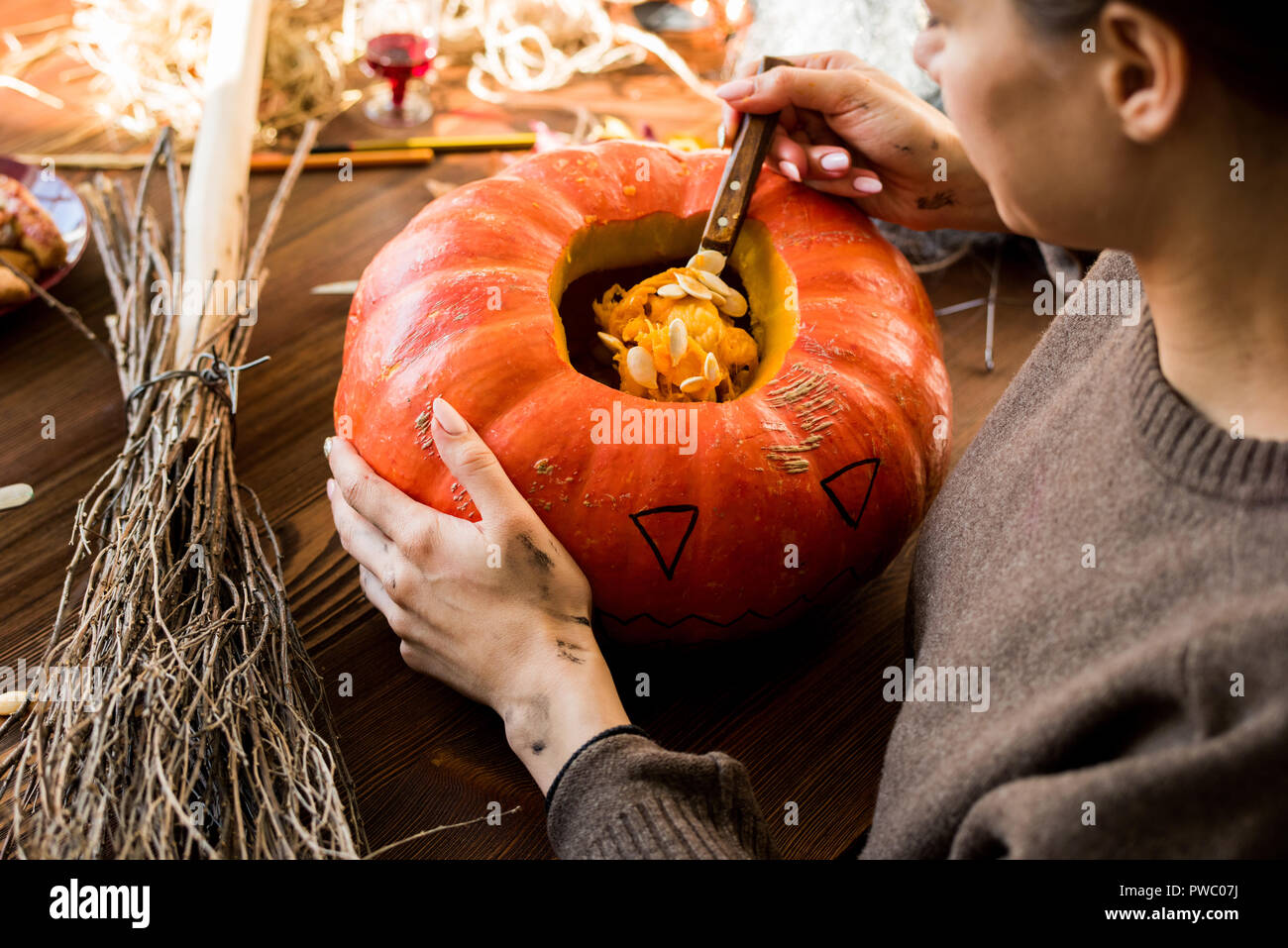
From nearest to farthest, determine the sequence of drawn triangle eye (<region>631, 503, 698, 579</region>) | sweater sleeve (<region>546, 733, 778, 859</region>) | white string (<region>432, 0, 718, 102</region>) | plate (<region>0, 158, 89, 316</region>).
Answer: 1. sweater sleeve (<region>546, 733, 778, 859</region>)
2. drawn triangle eye (<region>631, 503, 698, 579</region>)
3. plate (<region>0, 158, 89, 316</region>)
4. white string (<region>432, 0, 718, 102</region>)

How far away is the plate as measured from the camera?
1.33 meters

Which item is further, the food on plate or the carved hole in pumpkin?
the food on plate

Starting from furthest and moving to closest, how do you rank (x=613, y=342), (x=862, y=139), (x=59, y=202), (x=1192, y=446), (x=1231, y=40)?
1. (x=59, y=202)
2. (x=862, y=139)
3. (x=613, y=342)
4. (x=1192, y=446)
5. (x=1231, y=40)

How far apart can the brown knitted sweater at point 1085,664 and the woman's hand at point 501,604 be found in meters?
0.05

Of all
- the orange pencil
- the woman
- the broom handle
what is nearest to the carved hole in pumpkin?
the woman

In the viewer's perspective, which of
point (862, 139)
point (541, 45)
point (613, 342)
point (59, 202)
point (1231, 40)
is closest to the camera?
point (1231, 40)

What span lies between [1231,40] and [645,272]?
24.9 inches

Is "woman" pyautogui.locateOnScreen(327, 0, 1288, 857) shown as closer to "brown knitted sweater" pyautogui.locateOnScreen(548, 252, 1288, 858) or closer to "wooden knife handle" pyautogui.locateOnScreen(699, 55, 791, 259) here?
"brown knitted sweater" pyautogui.locateOnScreen(548, 252, 1288, 858)

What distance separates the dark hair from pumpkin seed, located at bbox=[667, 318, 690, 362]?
0.43 meters

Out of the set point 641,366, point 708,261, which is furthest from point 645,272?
point 641,366

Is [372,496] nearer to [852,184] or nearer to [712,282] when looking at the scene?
[712,282]

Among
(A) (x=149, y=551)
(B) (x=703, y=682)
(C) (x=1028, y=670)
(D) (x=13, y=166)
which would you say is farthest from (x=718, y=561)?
(D) (x=13, y=166)

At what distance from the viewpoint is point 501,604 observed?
82 cm

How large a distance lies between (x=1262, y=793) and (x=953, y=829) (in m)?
0.19
